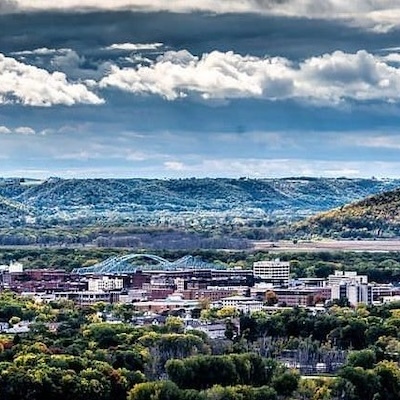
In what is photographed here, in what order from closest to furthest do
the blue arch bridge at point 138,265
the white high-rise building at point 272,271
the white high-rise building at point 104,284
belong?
the white high-rise building at point 104,284 < the white high-rise building at point 272,271 < the blue arch bridge at point 138,265

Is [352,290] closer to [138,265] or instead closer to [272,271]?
[272,271]

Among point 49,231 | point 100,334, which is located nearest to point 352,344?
point 100,334

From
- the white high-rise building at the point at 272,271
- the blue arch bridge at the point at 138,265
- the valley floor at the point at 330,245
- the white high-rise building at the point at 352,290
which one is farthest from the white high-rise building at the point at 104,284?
the valley floor at the point at 330,245

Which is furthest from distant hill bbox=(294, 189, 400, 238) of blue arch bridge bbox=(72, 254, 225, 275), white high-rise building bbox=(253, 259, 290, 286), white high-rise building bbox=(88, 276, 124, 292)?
white high-rise building bbox=(88, 276, 124, 292)

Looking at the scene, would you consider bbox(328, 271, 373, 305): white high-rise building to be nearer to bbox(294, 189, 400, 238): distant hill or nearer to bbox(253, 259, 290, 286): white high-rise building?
bbox(253, 259, 290, 286): white high-rise building

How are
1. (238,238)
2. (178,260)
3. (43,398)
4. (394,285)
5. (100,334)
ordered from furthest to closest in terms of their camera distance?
(238,238)
(178,260)
(394,285)
(100,334)
(43,398)

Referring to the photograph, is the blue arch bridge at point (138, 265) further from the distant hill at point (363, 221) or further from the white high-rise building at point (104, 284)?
the distant hill at point (363, 221)

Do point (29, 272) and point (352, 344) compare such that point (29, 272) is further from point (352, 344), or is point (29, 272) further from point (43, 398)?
point (43, 398)
